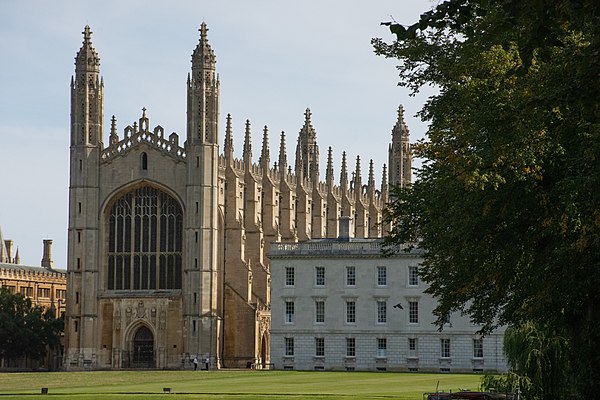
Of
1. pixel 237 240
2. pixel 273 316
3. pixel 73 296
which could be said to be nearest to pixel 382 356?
pixel 273 316

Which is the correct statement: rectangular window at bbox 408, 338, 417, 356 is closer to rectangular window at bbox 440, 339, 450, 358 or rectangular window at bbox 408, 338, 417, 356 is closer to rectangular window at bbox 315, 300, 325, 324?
rectangular window at bbox 440, 339, 450, 358

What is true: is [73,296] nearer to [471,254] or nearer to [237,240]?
[237,240]

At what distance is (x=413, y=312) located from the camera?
80.6 meters

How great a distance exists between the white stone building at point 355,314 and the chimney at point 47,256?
2066 inches

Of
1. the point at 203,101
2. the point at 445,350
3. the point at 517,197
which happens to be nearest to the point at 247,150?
the point at 203,101

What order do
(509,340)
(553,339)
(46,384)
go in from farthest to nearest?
(46,384), (509,340), (553,339)

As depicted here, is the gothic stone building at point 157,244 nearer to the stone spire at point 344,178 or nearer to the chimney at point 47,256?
the stone spire at point 344,178

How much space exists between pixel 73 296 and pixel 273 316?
14.7 metres

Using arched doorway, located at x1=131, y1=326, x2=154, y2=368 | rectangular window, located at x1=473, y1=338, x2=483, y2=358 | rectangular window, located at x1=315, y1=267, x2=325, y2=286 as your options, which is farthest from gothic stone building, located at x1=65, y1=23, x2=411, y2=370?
A: rectangular window, located at x1=473, y1=338, x2=483, y2=358

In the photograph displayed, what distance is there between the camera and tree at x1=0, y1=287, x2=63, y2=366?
309 feet

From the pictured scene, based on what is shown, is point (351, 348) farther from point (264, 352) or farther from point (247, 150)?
point (247, 150)

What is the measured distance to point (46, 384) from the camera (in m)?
64.1

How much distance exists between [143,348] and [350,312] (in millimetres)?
15479

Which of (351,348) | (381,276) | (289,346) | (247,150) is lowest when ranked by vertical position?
(351,348)
